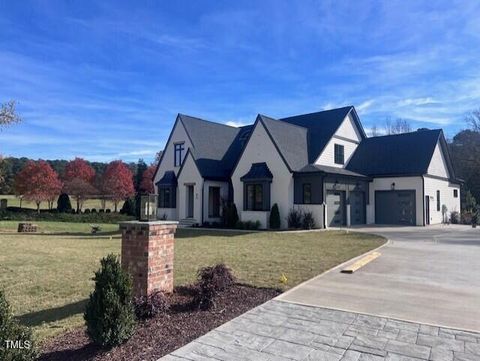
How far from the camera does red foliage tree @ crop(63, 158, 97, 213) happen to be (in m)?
42.7

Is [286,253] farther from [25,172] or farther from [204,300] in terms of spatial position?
[25,172]

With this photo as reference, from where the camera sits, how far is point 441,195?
94.7ft

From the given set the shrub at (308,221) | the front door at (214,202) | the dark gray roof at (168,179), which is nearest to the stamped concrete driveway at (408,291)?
the shrub at (308,221)

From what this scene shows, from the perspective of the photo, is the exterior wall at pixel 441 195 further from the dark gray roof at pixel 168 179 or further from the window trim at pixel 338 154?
the dark gray roof at pixel 168 179

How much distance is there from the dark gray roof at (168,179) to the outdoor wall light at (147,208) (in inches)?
880

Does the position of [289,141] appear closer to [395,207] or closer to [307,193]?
[307,193]

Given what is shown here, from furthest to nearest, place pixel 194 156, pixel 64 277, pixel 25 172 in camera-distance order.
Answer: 1. pixel 25 172
2. pixel 194 156
3. pixel 64 277

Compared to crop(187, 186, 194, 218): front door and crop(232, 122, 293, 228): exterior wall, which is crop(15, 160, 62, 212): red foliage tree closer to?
crop(187, 186, 194, 218): front door

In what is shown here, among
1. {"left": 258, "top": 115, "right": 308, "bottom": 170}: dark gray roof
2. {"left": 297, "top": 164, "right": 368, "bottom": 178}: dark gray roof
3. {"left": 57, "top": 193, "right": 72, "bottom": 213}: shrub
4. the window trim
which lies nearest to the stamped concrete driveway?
{"left": 297, "top": 164, "right": 368, "bottom": 178}: dark gray roof

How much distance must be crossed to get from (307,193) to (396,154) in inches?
352

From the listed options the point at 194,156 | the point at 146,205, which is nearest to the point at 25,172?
the point at 194,156

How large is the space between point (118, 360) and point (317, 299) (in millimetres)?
3535

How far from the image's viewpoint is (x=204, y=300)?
5.85m

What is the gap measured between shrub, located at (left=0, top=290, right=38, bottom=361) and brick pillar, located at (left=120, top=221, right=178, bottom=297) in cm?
225
